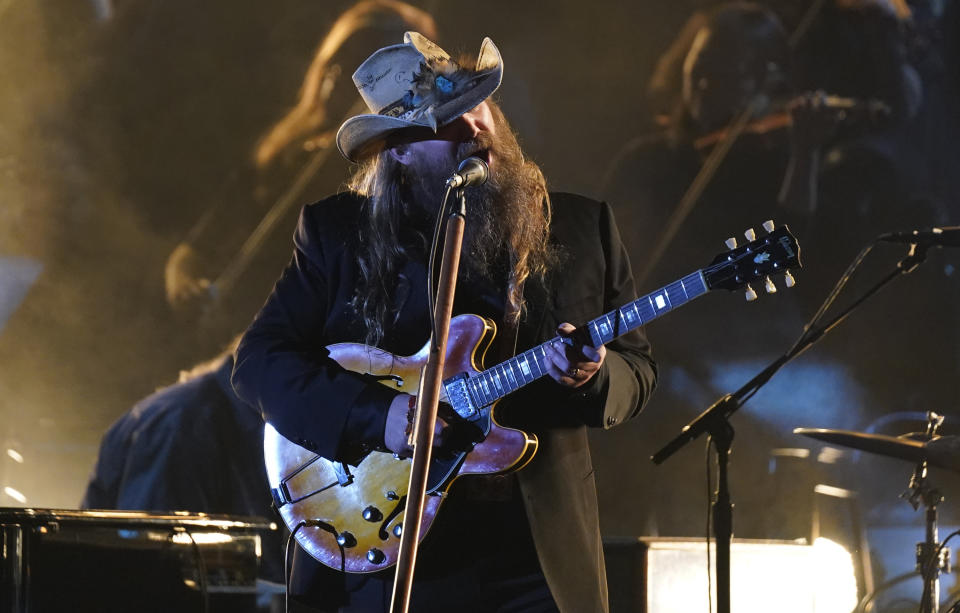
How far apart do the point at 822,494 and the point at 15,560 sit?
429 cm

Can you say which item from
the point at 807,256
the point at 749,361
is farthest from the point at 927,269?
the point at 749,361

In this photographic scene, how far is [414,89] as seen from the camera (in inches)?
97.2

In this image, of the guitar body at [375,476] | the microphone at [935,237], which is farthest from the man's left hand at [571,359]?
the microphone at [935,237]

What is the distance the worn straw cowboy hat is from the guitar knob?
95cm

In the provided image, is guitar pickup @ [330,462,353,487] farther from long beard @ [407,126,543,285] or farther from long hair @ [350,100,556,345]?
long beard @ [407,126,543,285]

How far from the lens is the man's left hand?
2.02 metres

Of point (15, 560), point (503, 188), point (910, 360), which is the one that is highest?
point (910, 360)

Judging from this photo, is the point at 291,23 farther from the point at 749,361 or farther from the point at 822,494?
the point at 822,494

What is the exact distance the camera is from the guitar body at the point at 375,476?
2.13 m

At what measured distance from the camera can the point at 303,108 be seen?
5.77 metres

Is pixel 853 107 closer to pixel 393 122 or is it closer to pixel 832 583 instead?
pixel 832 583

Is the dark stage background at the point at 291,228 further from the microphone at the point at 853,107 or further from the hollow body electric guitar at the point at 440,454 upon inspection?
the hollow body electric guitar at the point at 440,454

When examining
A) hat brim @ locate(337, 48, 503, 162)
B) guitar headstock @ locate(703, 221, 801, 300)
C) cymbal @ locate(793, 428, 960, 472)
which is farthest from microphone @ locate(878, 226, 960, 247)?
hat brim @ locate(337, 48, 503, 162)

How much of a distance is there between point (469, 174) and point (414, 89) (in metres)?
0.59
